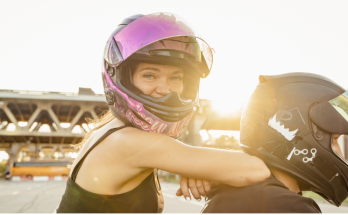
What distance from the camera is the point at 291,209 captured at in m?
1.35

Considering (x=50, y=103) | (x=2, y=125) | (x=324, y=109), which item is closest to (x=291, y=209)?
(x=324, y=109)

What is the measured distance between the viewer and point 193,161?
1552 millimetres

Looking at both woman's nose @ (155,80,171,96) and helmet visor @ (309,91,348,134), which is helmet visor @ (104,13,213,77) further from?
helmet visor @ (309,91,348,134)

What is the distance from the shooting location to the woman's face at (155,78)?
74.3 inches

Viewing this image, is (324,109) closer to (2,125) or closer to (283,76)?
(283,76)

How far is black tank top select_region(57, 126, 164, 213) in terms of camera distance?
1770 millimetres

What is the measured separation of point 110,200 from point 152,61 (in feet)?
2.85

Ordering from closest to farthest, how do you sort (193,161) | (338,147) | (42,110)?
1. (193,161)
2. (338,147)
3. (42,110)

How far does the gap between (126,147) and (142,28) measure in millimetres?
817

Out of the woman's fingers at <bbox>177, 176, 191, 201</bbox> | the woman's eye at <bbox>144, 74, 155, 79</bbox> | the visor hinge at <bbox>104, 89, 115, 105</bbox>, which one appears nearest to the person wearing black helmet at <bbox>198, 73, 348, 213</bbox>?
the woman's fingers at <bbox>177, 176, 191, 201</bbox>

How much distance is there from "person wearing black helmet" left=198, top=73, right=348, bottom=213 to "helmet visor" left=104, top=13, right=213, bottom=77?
57cm

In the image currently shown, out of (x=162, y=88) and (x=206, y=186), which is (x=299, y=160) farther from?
(x=162, y=88)

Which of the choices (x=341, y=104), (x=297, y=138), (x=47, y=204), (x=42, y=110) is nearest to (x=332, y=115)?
(x=341, y=104)

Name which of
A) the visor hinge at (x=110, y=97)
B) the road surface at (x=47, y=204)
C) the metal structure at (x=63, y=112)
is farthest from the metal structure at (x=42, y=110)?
the visor hinge at (x=110, y=97)
